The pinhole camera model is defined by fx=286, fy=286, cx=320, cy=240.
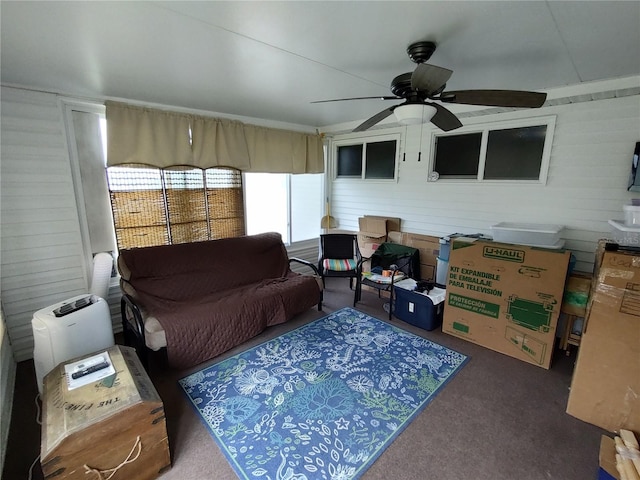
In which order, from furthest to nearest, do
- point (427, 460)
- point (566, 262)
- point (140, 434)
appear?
point (566, 262), point (427, 460), point (140, 434)

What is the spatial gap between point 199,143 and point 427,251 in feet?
9.87

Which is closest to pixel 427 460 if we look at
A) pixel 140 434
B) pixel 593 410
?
pixel 593 410

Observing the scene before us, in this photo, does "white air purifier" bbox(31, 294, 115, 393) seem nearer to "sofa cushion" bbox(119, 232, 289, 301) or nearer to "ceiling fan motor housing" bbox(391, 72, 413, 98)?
"sofa cushion" bbox(119, 232, 289, 301)

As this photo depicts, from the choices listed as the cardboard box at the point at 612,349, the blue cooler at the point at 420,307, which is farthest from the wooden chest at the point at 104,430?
the cardboard box at the point at 612,349

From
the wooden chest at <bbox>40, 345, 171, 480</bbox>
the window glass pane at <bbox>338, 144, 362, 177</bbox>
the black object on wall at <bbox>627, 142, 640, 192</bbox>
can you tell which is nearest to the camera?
the wooden chest at <bbox>40, 345, 171, 480</bbox>

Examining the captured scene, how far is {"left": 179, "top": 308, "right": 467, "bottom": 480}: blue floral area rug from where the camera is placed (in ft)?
5.26

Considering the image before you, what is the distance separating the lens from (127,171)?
113 inches

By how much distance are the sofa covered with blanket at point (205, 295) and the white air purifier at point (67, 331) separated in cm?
22

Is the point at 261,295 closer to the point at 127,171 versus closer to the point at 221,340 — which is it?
the point at 221,340

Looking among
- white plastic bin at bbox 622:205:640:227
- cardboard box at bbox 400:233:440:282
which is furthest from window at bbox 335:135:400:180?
white plastic bin at bbox 622:205:640:227

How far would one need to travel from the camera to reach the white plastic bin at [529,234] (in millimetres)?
2455

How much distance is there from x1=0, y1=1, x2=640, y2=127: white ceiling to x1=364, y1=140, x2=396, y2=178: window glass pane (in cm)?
134

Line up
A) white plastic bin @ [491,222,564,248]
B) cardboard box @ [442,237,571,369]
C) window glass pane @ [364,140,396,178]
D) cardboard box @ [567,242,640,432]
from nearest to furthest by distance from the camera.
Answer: cardboard box @ [567,242,640,432], cardboard box @ [442,237,571,369], white plastic bin @ [491,222,564,248], window glass pane @ [364,140,396,178]

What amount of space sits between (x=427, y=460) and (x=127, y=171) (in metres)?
3.41
